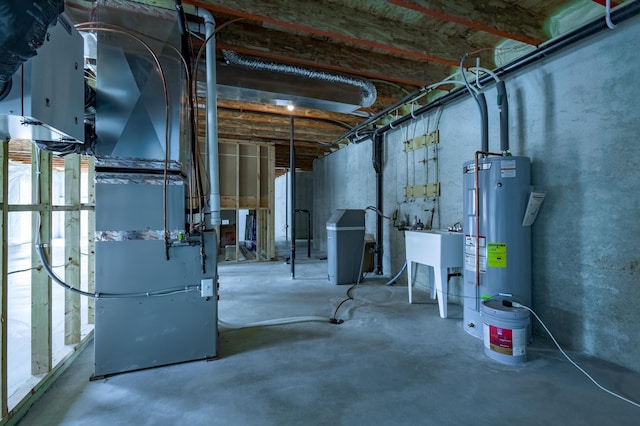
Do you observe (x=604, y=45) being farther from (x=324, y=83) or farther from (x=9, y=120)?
(x=9, y=120)

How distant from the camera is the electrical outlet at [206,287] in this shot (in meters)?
2.17

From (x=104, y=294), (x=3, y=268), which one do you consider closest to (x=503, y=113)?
(x=104, y=294)

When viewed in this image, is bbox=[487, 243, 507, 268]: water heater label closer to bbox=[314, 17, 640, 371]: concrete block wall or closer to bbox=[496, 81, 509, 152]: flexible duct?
bbox=[314, 17, 640, 371]: concrete block wall

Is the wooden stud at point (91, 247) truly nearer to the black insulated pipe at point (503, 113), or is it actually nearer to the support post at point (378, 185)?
the black insulated pipe at point (503, 113)

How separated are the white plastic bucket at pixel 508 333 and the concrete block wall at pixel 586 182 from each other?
0.56 metres

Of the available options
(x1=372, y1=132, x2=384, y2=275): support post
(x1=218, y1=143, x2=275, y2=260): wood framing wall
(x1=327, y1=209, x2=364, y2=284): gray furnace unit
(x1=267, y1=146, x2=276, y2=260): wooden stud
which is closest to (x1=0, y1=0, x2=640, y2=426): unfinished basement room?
(x1=327, y1=209, x2=364, y2=284): gray furnace unit

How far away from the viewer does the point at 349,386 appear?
1882 mm

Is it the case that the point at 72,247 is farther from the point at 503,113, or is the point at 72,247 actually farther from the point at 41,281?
the point at 503,113

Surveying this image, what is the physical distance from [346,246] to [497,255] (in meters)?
2.29

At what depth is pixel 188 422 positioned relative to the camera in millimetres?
1569

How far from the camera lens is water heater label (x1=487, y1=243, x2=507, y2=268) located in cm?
240

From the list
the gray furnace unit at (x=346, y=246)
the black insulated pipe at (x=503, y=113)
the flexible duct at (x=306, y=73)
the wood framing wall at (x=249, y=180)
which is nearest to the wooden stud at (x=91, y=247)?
the flexible duct at (x=306, y=73)

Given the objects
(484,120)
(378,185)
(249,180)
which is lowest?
(378,185)

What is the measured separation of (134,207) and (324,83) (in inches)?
90.5
